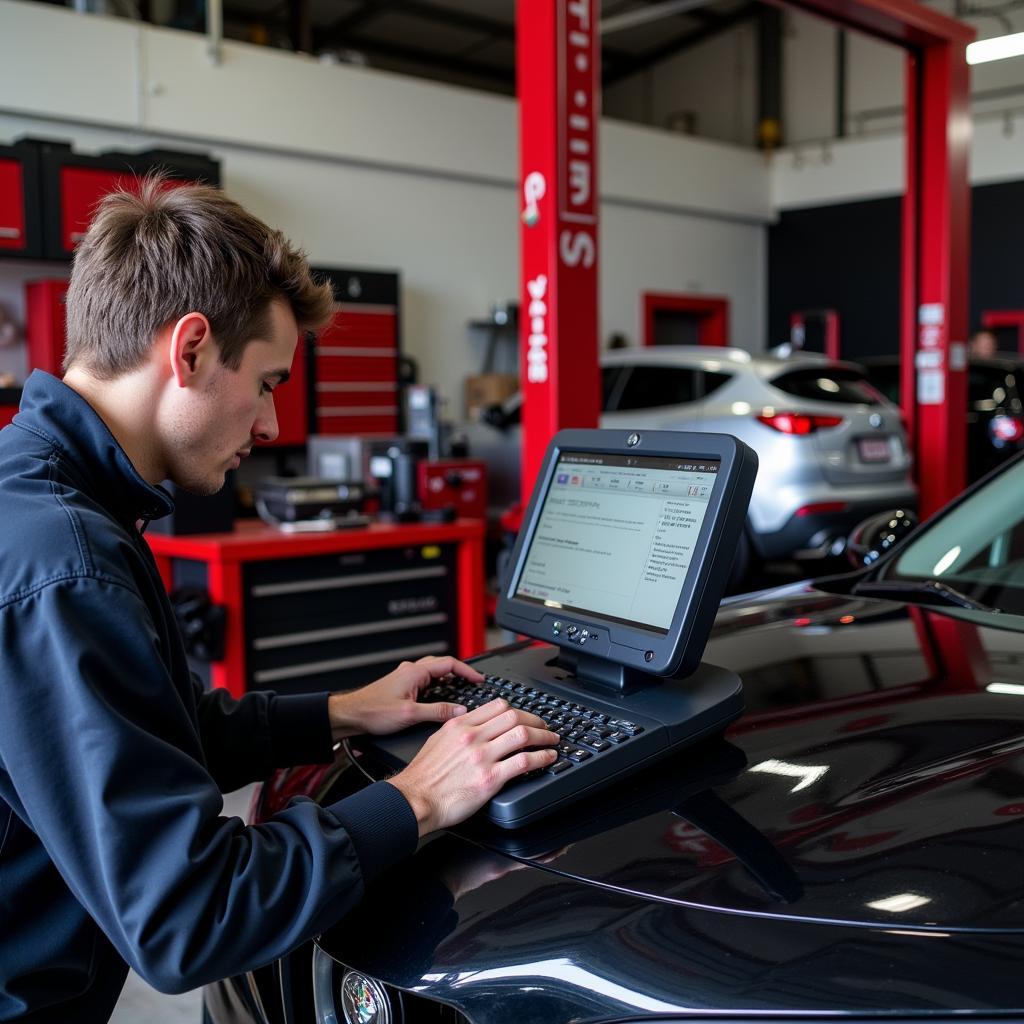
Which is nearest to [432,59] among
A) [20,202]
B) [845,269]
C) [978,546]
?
[845,269]

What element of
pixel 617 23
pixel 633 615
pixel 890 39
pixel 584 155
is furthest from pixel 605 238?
pixel 633 615

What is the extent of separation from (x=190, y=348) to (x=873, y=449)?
476 cm

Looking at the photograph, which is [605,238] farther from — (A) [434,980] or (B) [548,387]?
(A) [434,980]

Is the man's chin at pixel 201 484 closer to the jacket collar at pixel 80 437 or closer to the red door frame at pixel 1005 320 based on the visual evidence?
the jacket collar at pixel 80 437

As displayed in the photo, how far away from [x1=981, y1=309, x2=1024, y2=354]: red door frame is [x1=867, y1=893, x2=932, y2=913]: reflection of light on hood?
33.8ft

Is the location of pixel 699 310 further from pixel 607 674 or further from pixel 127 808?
pixel 127 808

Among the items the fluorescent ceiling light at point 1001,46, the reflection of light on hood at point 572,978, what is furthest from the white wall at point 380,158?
the reflection of light on hood at point 572,978

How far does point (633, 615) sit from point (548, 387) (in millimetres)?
2642

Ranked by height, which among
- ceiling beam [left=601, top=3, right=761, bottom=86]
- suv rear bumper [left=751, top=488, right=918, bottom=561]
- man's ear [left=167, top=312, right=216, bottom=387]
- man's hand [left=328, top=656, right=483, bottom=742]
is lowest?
suv rear bumper [left=751, top=488, right=918, bottom=561]

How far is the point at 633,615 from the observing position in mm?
1161

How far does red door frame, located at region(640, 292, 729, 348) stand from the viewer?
10.4 m

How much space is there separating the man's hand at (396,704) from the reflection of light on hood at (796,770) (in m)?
0.34

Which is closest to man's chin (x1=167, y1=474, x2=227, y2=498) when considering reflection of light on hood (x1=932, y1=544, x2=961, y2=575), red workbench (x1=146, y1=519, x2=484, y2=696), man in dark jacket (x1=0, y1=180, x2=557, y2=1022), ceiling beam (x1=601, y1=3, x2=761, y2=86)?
man in dark jacket (x1=0, y1=180, x2=557, y2=1022)

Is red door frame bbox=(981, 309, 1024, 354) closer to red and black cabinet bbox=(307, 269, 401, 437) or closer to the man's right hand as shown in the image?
red and black cabinet bbox=(307, 269, 401, 437)
